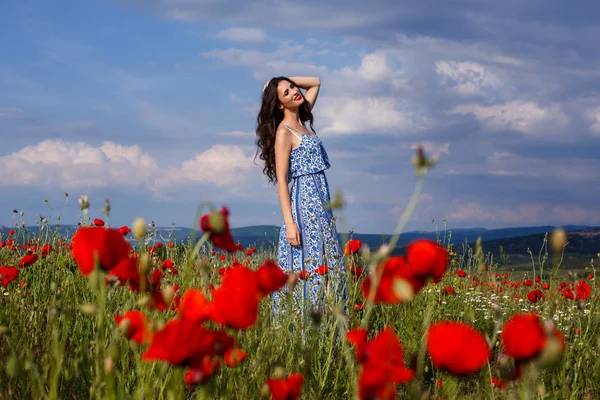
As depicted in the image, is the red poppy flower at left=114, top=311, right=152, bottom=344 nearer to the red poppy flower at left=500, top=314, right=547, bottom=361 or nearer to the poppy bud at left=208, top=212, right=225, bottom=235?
the poppy bud at left=208, top=212, right=225, bottom=235

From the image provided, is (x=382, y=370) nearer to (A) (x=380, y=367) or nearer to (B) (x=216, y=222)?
(A) (x=380, y=367)

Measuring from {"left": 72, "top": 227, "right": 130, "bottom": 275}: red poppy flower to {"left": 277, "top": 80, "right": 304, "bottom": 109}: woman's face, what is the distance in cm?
401

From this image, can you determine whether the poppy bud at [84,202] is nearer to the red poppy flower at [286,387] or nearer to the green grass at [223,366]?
the green grass at [223,366]

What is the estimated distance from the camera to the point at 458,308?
17.6ft

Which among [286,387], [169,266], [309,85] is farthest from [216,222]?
[309,85]

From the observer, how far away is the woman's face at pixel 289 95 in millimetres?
5277

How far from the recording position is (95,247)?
134 cm

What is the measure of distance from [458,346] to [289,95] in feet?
14.5

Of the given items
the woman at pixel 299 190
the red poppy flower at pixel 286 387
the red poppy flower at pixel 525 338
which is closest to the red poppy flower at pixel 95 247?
the red poppy flower at pixel 286 387

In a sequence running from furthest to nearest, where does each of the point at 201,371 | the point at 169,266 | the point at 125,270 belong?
the point at 169,266
the point at 125,270
the point at 201,371

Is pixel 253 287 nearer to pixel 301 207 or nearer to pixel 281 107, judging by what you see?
pixel 301 207

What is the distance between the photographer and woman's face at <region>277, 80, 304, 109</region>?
5.28m

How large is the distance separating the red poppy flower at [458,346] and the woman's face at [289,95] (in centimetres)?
A: 433

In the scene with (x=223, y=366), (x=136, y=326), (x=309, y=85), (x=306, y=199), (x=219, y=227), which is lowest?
(x=223, y=366)
